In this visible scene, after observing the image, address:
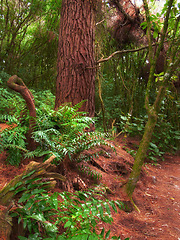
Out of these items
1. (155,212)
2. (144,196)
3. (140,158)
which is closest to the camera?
(155,212)

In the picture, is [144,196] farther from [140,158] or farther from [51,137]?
[51,137]

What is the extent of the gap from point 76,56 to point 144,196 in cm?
229

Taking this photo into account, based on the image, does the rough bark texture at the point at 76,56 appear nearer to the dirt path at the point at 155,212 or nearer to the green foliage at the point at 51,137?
the green foliage at the point at 51,137

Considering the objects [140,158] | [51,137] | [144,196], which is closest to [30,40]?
[51,137]

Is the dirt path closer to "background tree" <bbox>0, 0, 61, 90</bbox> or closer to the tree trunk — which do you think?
the tree trunk

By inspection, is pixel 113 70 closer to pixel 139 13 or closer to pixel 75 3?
pixel 139 13

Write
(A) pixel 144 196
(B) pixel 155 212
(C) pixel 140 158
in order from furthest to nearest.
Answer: (A) pixel 144 196 < (C) pixel 140 158 < (B) pixel 155 212

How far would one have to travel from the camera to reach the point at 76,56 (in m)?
2.78

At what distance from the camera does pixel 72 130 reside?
2.03 metres

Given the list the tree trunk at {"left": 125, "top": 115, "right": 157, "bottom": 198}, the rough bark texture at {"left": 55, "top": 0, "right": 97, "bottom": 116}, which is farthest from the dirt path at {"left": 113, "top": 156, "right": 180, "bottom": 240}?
the rough bark texture at {"left": 55, "top": 0, "right": 97, "bottom": 116}

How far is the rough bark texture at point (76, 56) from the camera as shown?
2.75m

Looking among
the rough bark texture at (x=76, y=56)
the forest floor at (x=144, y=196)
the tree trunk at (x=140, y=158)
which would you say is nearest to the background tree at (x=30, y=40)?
the rough bark texture at (x=76, y=56)

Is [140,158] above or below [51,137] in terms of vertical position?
below

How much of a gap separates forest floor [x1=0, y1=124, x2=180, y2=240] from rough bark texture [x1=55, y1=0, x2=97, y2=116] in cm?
92
